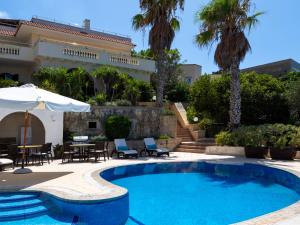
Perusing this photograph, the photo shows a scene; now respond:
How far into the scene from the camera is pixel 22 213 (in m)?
8.46

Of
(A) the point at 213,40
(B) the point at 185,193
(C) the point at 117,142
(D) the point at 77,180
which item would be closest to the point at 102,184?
(D) the point at 77,180

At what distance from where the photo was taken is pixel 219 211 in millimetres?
9719

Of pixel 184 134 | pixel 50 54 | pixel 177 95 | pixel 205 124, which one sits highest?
pixel 50 54

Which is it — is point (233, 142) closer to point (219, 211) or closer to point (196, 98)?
point (196, 98)

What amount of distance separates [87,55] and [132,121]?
771 centimetres

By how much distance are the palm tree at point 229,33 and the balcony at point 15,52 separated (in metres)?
13.1

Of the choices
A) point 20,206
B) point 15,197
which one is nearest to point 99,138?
point 15,197

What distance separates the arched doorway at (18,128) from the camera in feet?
62.0

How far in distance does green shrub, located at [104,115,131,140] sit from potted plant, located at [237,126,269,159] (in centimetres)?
733

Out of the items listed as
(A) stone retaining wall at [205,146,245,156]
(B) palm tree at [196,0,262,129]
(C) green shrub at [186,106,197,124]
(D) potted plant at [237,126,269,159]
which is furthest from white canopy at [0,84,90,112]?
(C) green shrub at [186,106,197,124]

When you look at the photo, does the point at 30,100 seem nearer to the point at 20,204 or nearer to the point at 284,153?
the point at 20,204

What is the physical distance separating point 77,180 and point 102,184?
49.8 inches

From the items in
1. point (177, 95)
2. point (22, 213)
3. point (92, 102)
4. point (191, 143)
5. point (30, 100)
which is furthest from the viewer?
A: point (177, 95)

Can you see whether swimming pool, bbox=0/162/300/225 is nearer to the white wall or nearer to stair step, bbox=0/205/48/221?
stair step, bbox=0/205/48/221
